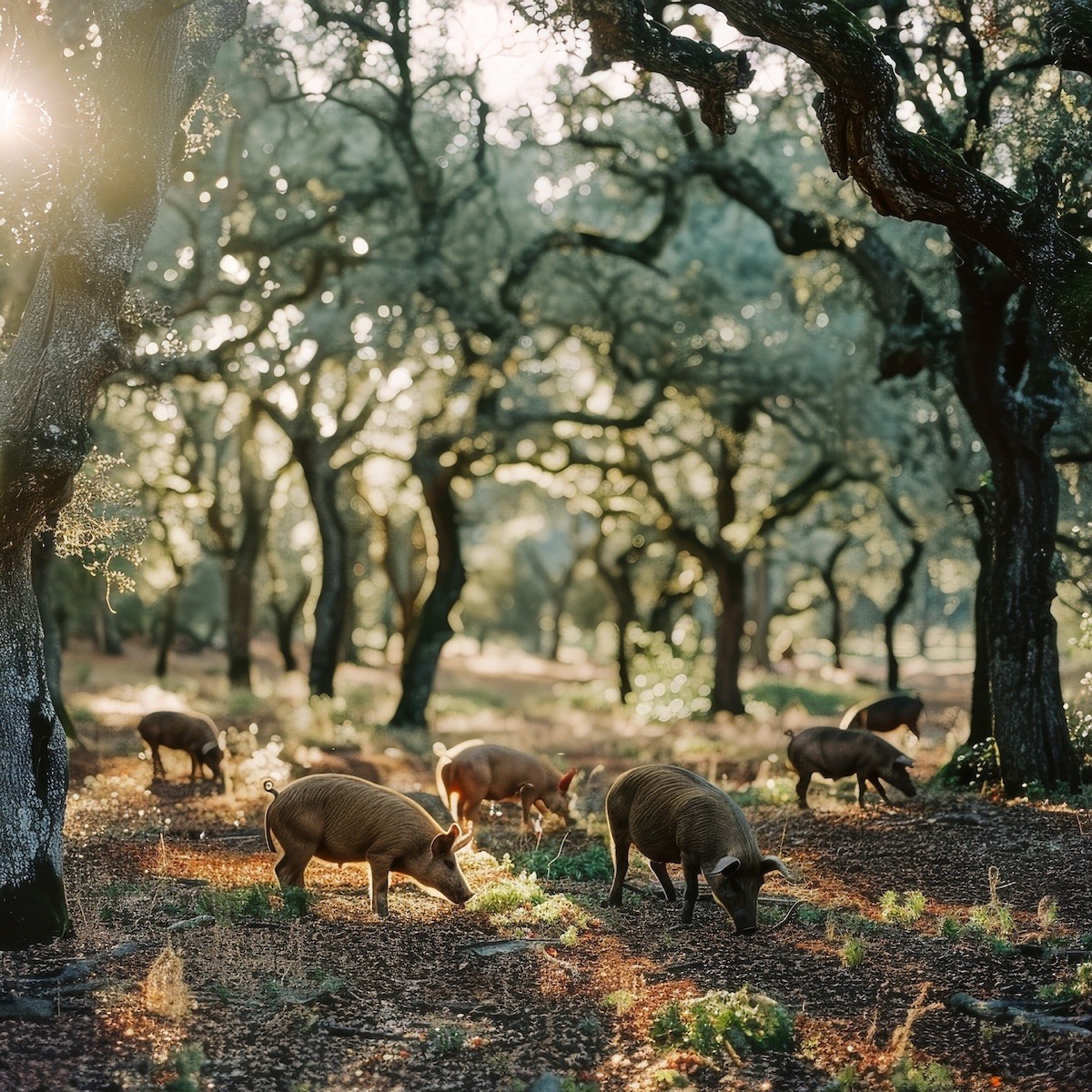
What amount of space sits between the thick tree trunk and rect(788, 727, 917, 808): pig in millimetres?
9316

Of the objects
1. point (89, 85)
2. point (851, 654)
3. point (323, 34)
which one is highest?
point (323, 34)

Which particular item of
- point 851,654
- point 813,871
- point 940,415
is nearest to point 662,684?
point 940,415

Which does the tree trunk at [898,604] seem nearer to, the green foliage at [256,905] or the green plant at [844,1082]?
the green foliage at [256,905]

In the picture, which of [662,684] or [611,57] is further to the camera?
[662,684]

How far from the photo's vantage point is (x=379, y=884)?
9859mm

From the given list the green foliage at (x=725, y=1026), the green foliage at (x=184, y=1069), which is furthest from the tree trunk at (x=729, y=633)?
the green foliage at (x=184, y=1069)

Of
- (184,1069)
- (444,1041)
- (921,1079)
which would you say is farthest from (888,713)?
(184,1069)

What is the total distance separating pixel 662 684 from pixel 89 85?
77.5ft

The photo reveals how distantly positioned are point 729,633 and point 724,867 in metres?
21.4

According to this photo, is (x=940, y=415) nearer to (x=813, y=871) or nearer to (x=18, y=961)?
(x=813, y=871)

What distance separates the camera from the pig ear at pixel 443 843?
9719mm

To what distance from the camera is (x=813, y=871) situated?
38.1 feet

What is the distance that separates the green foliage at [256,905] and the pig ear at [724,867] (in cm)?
328

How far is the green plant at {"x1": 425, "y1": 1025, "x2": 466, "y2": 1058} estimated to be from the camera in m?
6.67
